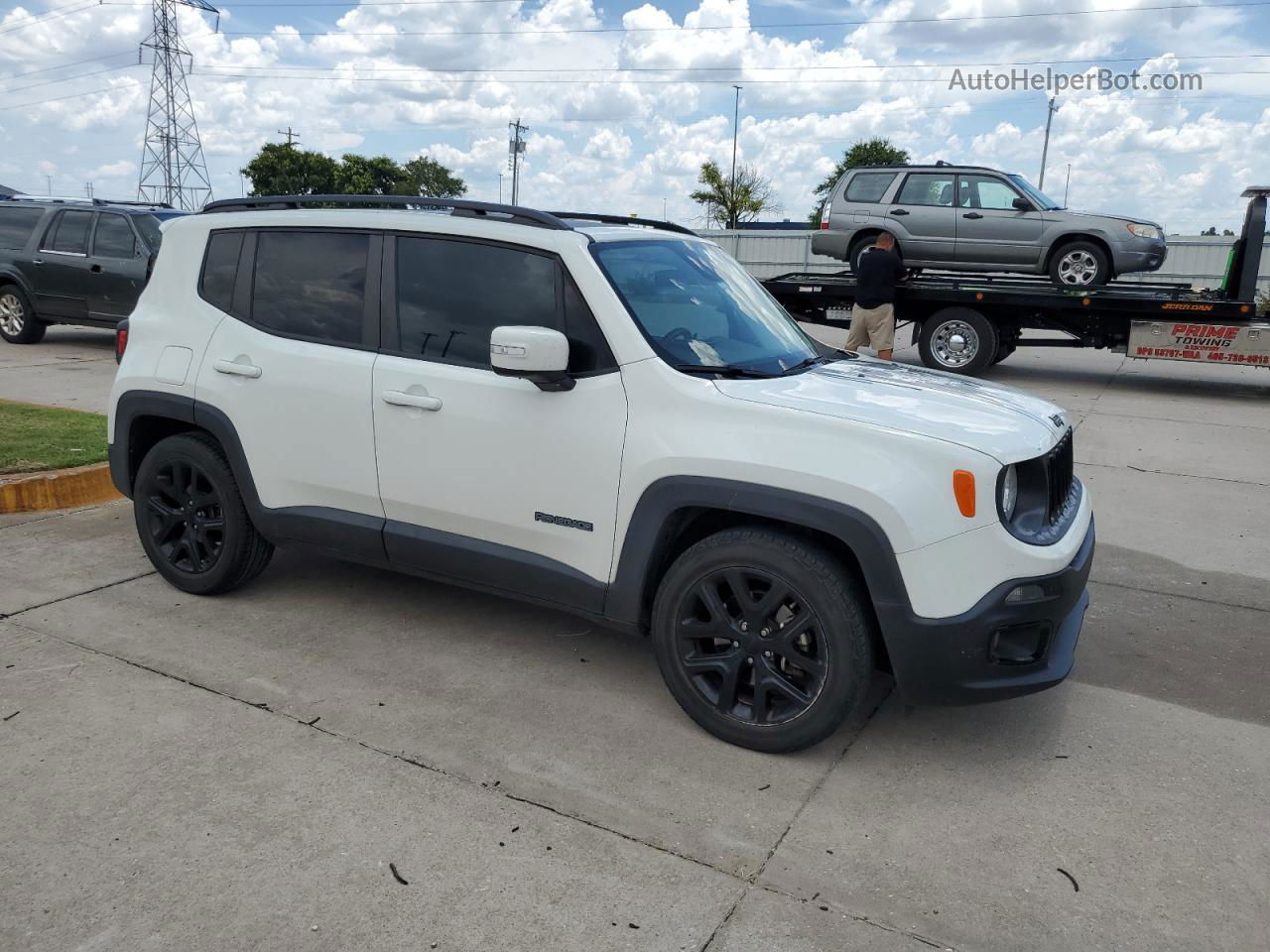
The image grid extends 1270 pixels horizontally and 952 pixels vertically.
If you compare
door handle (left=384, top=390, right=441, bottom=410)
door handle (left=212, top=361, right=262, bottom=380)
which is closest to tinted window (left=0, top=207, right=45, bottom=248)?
door handle (left=212, top=361, right=262, bottom=380)

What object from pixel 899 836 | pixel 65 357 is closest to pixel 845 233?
pixel 65 357

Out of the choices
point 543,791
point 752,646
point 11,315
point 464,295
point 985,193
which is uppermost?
point 985,193

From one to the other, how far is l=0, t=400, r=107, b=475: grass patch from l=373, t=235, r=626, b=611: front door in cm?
370

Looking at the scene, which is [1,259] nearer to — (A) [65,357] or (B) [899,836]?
(A) [65,357]

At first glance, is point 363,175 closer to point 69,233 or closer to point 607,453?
point 69,233

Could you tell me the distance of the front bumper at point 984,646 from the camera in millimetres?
3305

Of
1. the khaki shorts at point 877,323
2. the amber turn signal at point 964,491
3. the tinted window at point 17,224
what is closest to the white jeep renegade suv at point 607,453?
the amber turn signal at point 964,491

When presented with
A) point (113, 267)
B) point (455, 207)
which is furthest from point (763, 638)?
point (113, 267)

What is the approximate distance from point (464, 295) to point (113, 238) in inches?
448

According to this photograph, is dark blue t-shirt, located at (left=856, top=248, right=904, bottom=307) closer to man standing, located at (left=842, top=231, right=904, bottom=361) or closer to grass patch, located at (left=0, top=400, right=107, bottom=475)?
man standing, located at (left=842, top=231, right=904, bottom=361)

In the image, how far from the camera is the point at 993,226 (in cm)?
1476

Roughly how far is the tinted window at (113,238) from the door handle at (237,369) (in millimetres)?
10121

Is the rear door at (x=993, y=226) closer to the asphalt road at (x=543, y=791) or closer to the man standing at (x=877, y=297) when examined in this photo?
the man standing at (x=877, y=297)

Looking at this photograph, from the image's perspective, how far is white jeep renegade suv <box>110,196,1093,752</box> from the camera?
337 cm
